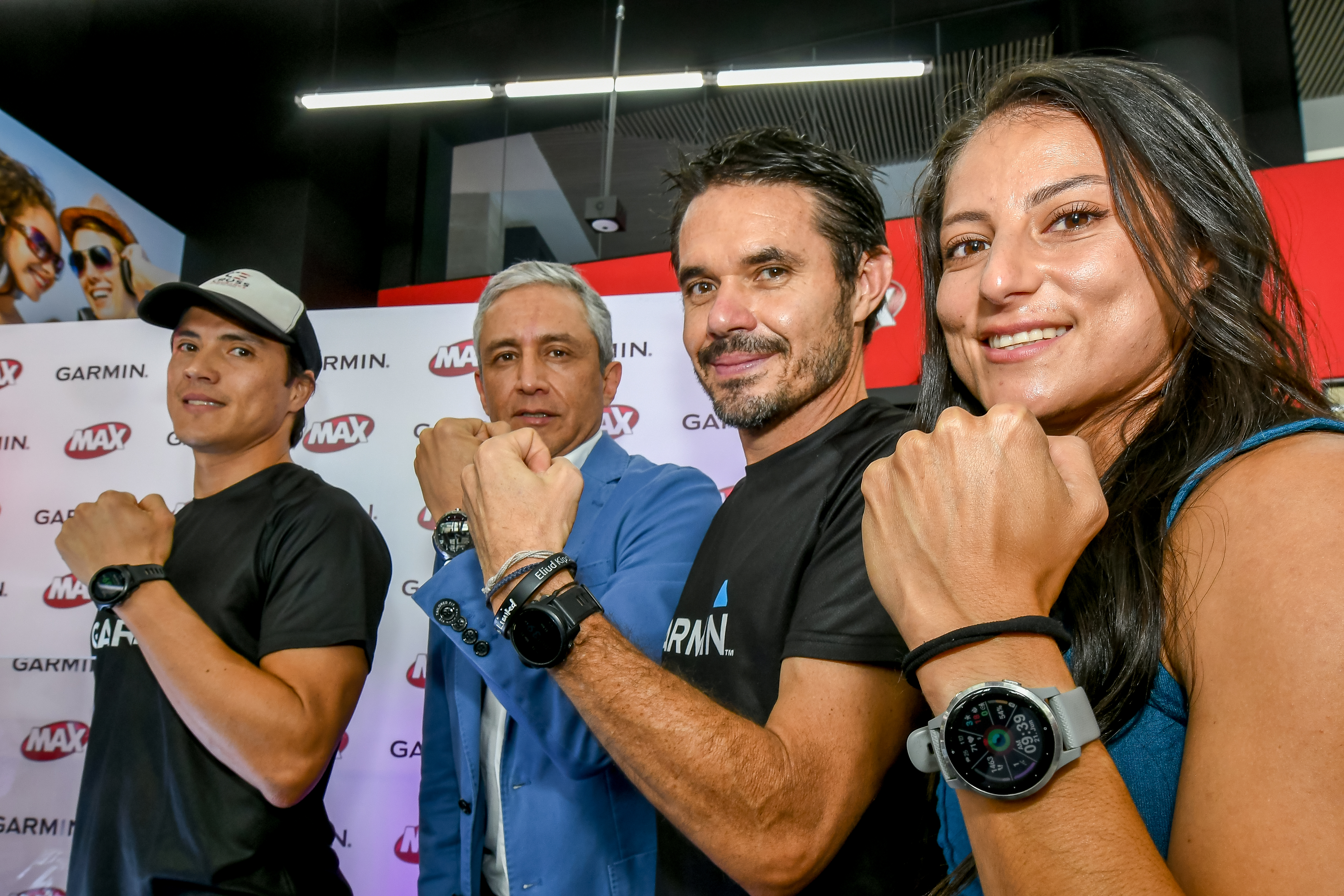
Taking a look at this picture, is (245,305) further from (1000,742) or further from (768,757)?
(1000,742)

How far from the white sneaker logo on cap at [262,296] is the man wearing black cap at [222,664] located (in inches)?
2.1

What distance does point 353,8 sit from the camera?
20.9 ft

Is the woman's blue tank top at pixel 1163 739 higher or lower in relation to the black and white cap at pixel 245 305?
lower

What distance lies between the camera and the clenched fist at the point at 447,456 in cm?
181

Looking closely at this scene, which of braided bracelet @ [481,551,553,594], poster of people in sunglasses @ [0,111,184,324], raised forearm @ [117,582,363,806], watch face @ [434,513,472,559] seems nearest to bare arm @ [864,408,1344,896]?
braided bracelet @ [481,551,553,594]

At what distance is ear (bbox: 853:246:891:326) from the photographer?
1.59 meters

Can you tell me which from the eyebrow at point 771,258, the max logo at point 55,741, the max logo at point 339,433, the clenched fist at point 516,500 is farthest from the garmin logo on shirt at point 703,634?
the max logo at point 55,741

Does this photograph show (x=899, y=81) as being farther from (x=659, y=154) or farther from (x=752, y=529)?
(x=752, y=529)

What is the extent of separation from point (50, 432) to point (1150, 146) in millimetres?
3497

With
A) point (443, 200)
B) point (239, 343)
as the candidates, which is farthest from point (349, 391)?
point (443, 200)

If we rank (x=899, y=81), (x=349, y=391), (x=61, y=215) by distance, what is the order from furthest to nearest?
(x=899, y=81) < (x=61, y=215) < (x=349, y=391)

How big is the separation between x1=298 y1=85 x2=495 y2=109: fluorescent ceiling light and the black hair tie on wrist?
16.4 ft

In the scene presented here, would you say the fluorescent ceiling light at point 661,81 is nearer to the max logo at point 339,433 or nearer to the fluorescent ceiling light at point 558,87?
the fluorescent ceiling light at point 558,87

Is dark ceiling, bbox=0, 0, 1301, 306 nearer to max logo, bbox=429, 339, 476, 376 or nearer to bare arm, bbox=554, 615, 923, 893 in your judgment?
max logo, bbox=429, 339, 476, 376
